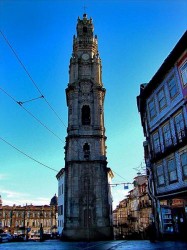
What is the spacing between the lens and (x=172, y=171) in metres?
18.5

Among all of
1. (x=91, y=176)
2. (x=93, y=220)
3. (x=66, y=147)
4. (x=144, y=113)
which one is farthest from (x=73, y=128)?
(x=144, y=113)

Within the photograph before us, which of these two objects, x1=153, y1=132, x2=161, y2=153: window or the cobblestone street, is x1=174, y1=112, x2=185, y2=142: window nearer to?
x1=153, y1=132, x2=161, y2=153: window

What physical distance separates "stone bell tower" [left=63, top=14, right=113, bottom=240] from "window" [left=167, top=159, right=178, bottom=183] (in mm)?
18735

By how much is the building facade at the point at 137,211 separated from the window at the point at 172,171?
21.1m

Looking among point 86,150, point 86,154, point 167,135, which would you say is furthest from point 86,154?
point 167,135

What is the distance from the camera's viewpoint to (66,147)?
40.4m

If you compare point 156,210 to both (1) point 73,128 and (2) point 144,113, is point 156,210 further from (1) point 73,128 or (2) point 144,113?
Answer: (1) point 73,128

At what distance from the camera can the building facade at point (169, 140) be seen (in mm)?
17281

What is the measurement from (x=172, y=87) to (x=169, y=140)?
12.9 feet


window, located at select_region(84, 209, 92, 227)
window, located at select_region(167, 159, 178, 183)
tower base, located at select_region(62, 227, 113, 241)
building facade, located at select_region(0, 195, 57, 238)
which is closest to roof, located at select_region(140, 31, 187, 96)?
window, located at select_region(167, 159, 178, 183)

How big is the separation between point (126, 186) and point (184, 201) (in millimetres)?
16305

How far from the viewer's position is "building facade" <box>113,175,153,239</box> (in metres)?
51.2

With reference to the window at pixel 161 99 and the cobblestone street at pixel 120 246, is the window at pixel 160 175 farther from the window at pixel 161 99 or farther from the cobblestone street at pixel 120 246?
the window at pixel 161 99

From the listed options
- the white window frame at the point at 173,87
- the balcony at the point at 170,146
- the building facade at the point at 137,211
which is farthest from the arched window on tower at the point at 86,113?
the white window frame at the point at 173,87
